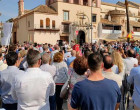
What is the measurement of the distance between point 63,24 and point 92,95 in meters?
35.6

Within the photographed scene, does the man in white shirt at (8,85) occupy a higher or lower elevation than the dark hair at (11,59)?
lower

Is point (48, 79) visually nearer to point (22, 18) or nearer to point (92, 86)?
point (92, 86)

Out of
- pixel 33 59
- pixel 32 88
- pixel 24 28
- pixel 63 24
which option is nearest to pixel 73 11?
pixel 63 24

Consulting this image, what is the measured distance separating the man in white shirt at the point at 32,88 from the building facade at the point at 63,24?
3167 centimetres

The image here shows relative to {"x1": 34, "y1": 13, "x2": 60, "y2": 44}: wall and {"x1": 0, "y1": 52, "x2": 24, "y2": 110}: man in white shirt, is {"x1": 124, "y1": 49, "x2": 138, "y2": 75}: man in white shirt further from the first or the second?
{"x1": 34, "y1": 13, "x2": 60, "y2": 44}: wall

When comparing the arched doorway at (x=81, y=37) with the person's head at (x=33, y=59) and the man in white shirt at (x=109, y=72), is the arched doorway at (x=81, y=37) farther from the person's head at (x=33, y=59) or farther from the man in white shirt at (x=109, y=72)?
the person's head at (x=33, y=59)

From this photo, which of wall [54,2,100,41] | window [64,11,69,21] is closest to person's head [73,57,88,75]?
wall [54,2,100,41]

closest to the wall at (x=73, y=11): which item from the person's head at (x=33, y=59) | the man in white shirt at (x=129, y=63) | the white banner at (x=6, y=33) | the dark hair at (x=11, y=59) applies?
the white banner at (x=6, y=33)

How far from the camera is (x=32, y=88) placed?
290 centimetres

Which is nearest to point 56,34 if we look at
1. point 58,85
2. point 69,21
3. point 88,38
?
→ point 69,21

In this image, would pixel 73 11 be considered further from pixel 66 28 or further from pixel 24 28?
pixel 24 28

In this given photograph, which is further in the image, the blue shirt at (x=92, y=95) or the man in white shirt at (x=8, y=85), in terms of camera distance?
the man in white shirt at (x=8, y=85)

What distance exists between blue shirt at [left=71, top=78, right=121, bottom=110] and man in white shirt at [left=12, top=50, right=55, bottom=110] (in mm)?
784

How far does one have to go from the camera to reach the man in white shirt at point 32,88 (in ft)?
9.50
